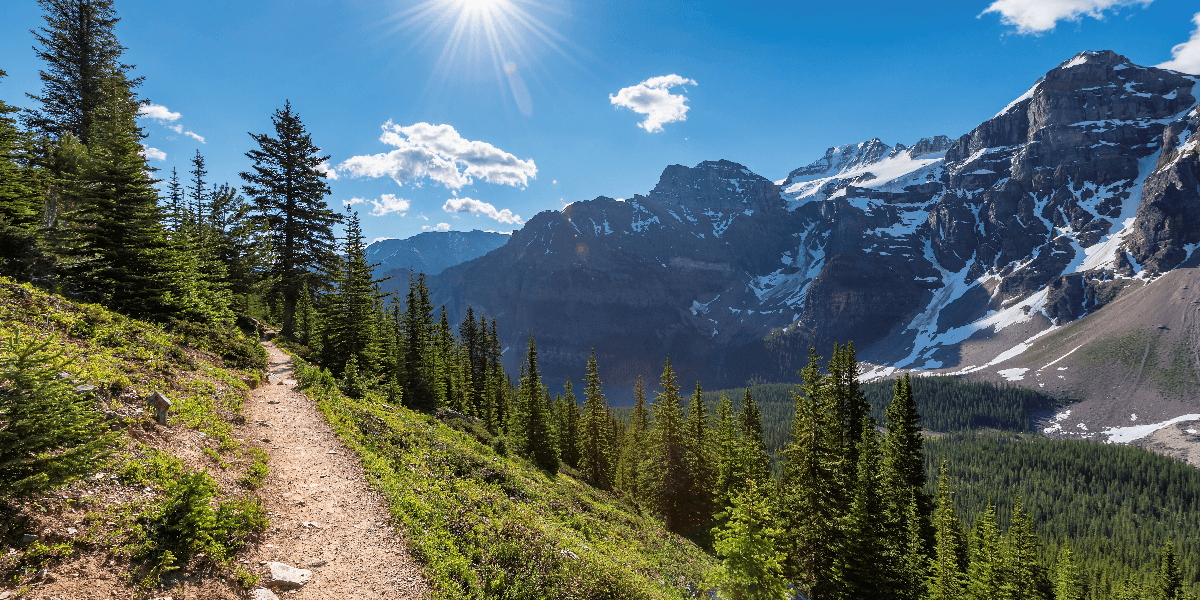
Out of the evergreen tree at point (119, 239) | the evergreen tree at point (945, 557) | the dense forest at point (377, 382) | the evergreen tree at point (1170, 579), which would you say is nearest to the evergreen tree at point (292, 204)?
the dense forest at point (377, 382)

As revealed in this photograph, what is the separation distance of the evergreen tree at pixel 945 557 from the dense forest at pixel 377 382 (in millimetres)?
180

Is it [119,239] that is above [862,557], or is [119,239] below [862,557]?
above

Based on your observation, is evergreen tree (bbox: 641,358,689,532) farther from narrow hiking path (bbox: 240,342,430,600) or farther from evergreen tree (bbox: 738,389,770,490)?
narrow hiking path (bbox: 240,342,430,600)

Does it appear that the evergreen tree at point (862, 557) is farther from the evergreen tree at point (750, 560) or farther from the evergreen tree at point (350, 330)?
the evergreen tree at point (350, 330)

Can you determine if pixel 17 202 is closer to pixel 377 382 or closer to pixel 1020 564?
pixel 377 382

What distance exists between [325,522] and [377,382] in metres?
18.5

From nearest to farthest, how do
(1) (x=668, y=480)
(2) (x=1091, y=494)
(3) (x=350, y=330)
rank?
(3) (x=350, y=330) → (1) (x=668, y=480) → (2) (x=1091, y=494)

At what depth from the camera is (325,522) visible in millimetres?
10836

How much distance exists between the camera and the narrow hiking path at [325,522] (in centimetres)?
902

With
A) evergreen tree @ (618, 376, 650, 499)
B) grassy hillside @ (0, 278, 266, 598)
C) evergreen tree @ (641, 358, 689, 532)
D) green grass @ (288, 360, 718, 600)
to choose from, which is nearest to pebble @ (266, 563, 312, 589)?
grassy hillside @ (0, 278, 266, 598)

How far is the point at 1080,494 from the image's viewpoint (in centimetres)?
15062

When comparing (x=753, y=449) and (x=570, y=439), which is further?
(x=570, y=439)

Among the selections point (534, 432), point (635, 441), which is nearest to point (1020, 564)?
point (635, 441)

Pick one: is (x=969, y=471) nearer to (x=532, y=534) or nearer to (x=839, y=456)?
(x=839, y=456)
